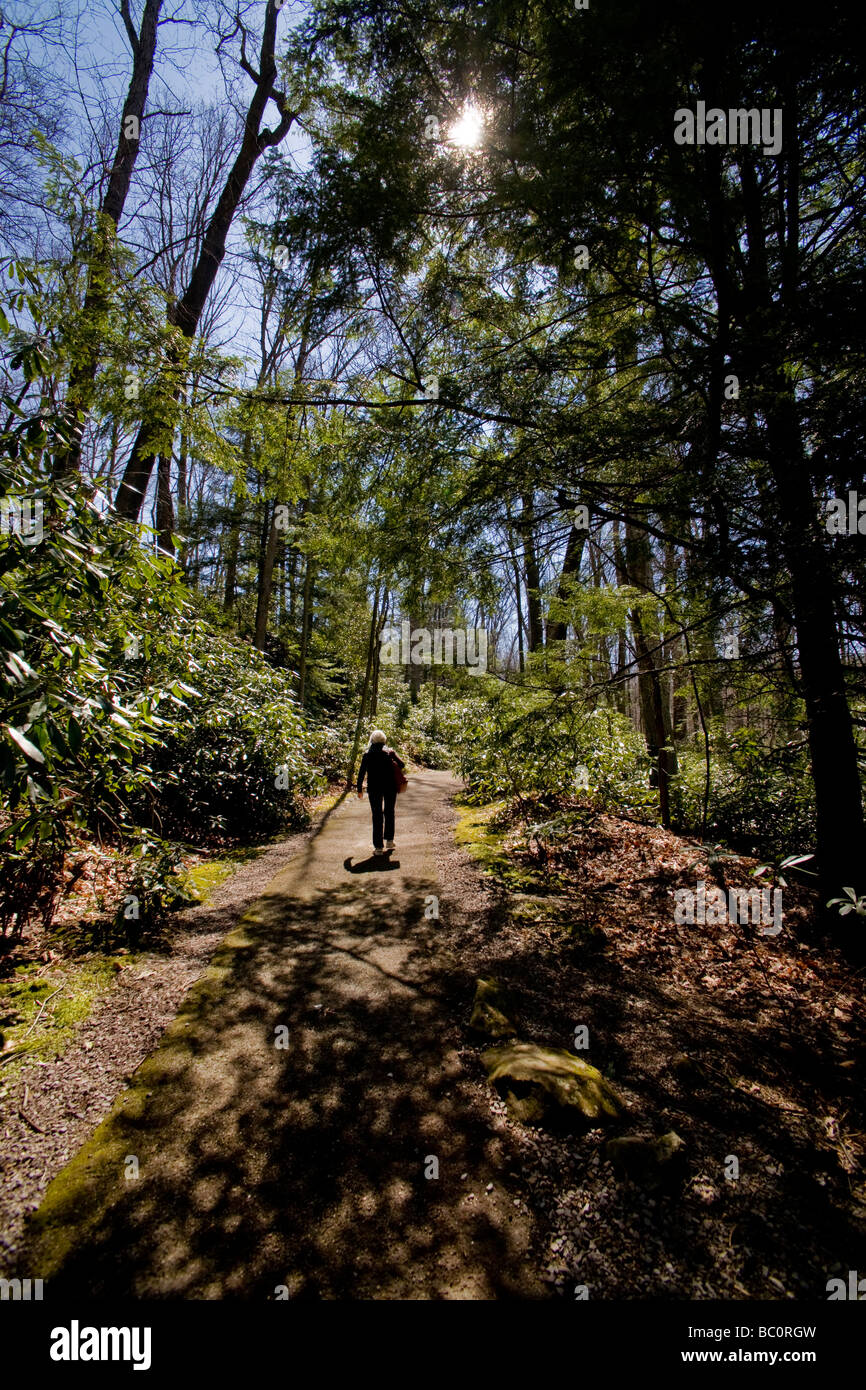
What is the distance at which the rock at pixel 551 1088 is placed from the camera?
8.37 feet

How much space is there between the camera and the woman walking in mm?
6840

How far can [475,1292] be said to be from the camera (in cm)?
182

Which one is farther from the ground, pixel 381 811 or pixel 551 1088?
pixel 381 811

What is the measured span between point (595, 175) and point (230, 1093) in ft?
18.1

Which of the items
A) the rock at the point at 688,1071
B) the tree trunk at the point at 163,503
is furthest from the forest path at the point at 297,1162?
the tree trunk at the point at 163,503

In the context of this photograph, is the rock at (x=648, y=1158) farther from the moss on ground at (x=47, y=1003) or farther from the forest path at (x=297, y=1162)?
the moss on ground at (x=47, y=1003)

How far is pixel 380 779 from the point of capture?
6.85m

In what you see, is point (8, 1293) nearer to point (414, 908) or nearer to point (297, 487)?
point (414, 908)

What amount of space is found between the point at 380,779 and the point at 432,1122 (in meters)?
4.44

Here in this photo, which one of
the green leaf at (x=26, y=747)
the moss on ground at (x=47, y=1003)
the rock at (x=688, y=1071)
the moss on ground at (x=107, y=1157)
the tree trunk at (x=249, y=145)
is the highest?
the tree trunk at (x=249, y=145)

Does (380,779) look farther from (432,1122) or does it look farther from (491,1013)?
(432,1122)

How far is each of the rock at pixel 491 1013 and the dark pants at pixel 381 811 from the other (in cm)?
347

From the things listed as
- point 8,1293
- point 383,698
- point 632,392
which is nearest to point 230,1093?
point 8,1293

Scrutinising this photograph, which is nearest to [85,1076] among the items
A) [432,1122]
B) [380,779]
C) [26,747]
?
[432,1122]
